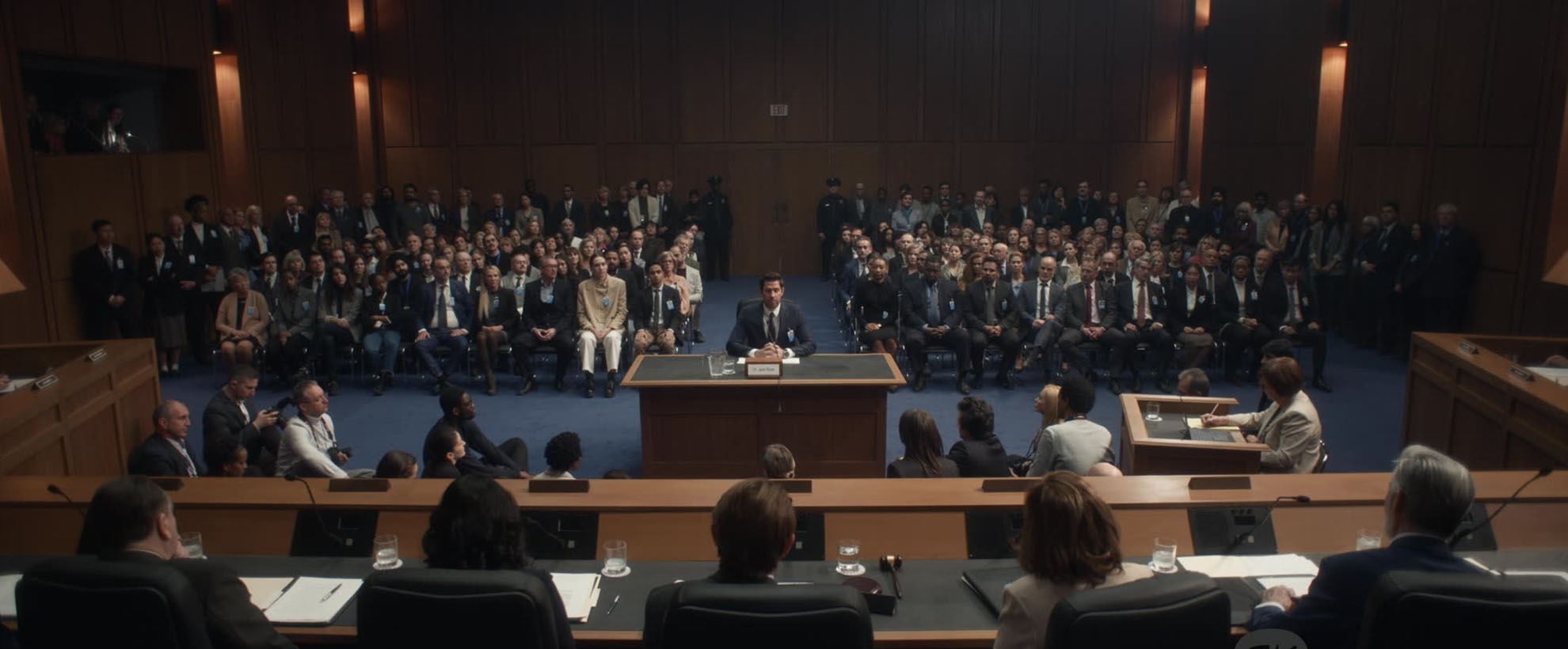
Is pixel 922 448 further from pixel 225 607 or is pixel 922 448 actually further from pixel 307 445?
pixel 225 607

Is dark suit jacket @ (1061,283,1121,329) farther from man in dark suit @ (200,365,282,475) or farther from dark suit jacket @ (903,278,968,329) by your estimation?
man in dark suit @ (200,365,282,475)

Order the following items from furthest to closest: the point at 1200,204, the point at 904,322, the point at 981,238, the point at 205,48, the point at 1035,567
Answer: the point at 1200,204
the point at 205,48
the point at 981,238
the point at 904,322
the point at 1035,567

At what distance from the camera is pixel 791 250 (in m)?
16.3

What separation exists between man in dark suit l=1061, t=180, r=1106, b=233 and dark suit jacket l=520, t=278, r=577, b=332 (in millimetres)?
7833

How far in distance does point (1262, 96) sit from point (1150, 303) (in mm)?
6330

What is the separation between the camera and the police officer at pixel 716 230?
15.3m

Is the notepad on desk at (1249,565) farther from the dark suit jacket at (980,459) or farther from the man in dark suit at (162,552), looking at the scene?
the man in dark suit at (162,552)

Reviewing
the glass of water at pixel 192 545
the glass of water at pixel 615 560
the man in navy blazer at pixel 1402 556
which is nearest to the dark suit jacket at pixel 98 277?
the glass of water at pixel 192 545

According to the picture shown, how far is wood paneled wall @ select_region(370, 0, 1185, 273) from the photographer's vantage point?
1566 cm

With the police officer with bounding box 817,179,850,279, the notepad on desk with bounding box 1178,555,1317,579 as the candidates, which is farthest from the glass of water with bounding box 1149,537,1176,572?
the police officer with bounding box 817,179,850,279

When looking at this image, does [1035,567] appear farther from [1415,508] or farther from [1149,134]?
[1149,134]

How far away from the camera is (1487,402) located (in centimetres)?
577

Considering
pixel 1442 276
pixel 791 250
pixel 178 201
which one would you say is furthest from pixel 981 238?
pixel 178 201

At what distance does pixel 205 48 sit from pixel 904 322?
799 centimetres
